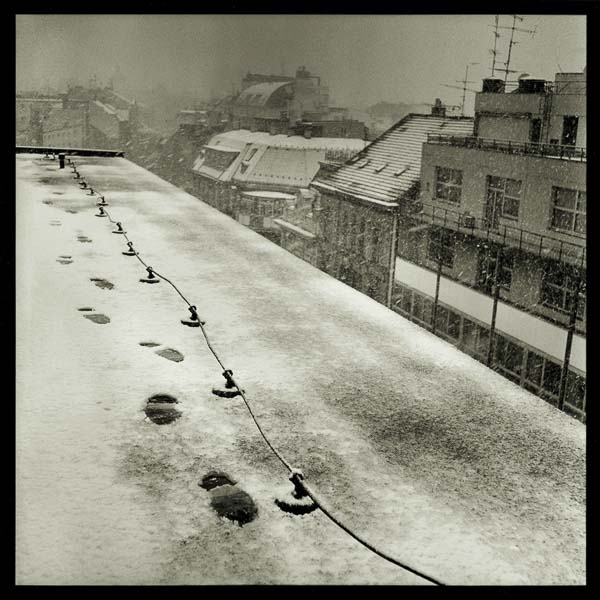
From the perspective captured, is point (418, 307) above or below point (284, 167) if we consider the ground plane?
below

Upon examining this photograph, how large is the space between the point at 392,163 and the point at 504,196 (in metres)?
4.95

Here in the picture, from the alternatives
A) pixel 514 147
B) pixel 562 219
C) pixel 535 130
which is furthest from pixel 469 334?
pixel 535 130

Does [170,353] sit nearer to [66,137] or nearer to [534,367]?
[534,367]

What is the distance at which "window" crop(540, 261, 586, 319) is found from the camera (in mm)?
10977

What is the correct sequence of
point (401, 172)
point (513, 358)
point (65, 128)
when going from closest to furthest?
point (513, 358)
point (65, 128)
point (401, 172)

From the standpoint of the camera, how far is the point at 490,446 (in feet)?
9.39

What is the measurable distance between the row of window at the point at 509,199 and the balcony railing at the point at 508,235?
0.22 m

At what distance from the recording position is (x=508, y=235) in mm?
12430

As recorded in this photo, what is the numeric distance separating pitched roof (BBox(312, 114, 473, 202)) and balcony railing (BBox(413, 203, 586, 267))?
54.2 inches

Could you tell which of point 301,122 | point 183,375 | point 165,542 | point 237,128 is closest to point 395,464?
point 165,542

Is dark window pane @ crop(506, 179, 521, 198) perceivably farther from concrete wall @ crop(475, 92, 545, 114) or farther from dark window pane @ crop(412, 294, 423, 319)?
dark window pane @ crop(412, 294, 423, 319)

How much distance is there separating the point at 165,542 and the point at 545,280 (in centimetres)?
1058

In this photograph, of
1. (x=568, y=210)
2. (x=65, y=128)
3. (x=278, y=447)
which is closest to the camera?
(x=278, y=447)

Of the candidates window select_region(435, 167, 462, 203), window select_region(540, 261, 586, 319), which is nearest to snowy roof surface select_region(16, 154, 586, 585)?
window select_region(540, 261, 586, 319)
